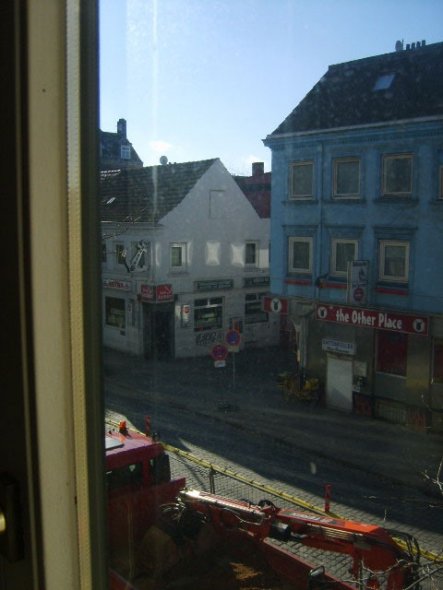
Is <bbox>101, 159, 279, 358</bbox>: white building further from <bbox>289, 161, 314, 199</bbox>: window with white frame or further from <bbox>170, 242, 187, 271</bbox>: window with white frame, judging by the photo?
<bbox>289, 161, 314, 199</bbox>: window with white frame

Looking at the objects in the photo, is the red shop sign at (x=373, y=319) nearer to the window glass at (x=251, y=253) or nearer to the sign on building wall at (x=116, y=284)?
the window glass at (x=251, y=253)

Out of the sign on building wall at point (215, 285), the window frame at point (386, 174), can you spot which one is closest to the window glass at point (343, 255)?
the window frame at point (386, 174)

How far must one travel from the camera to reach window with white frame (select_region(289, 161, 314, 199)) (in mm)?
961

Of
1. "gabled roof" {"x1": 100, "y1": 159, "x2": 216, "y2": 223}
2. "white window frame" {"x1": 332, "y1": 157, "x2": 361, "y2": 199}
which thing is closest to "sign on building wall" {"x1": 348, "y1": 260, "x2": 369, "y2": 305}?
"white window frame" {"x1": 332, "y1": 157, "x2": 361, "y2": 199}

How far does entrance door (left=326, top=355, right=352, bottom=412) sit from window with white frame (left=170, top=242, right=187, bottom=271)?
1.37ft

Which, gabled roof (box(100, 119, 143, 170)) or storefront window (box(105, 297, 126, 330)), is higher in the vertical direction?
gabled roof (box(100, 119, 143, 170))

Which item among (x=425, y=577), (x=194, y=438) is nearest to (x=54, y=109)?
(x=425, y=577)

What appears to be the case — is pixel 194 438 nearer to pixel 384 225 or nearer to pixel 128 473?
pixel 128 473

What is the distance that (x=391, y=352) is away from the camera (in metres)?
0.88

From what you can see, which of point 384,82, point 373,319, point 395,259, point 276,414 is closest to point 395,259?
point 395,259

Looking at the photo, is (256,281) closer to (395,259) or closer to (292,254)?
(292,254)

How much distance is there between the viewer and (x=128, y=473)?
1.12m

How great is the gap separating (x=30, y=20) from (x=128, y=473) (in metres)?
0.85

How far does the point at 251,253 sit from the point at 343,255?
29cm
